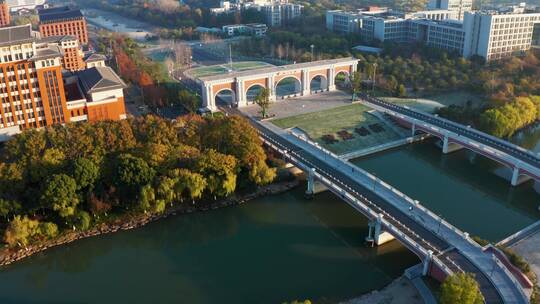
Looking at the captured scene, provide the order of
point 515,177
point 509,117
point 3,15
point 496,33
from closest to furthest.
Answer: point 515,177 → point 509,117 → point 496,33 → point 3,15

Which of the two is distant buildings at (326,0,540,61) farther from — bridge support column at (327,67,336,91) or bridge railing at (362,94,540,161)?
bridge support column at (327,67,336,91)

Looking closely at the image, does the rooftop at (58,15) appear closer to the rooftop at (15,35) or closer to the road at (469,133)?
the rooftop at (15,35)

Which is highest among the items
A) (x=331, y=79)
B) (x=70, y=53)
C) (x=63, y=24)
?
(x=63, y=24)

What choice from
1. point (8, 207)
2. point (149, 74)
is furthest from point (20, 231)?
point (149, 74)

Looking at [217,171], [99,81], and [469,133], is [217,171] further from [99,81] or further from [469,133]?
[469,133]

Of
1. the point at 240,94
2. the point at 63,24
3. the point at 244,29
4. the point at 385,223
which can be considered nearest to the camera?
the point at 385,223

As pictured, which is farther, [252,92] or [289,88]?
[289,88]

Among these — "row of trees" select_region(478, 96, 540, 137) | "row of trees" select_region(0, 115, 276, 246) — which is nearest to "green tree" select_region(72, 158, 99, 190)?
"row of trees" select_region(0, 115, 276, 246)
